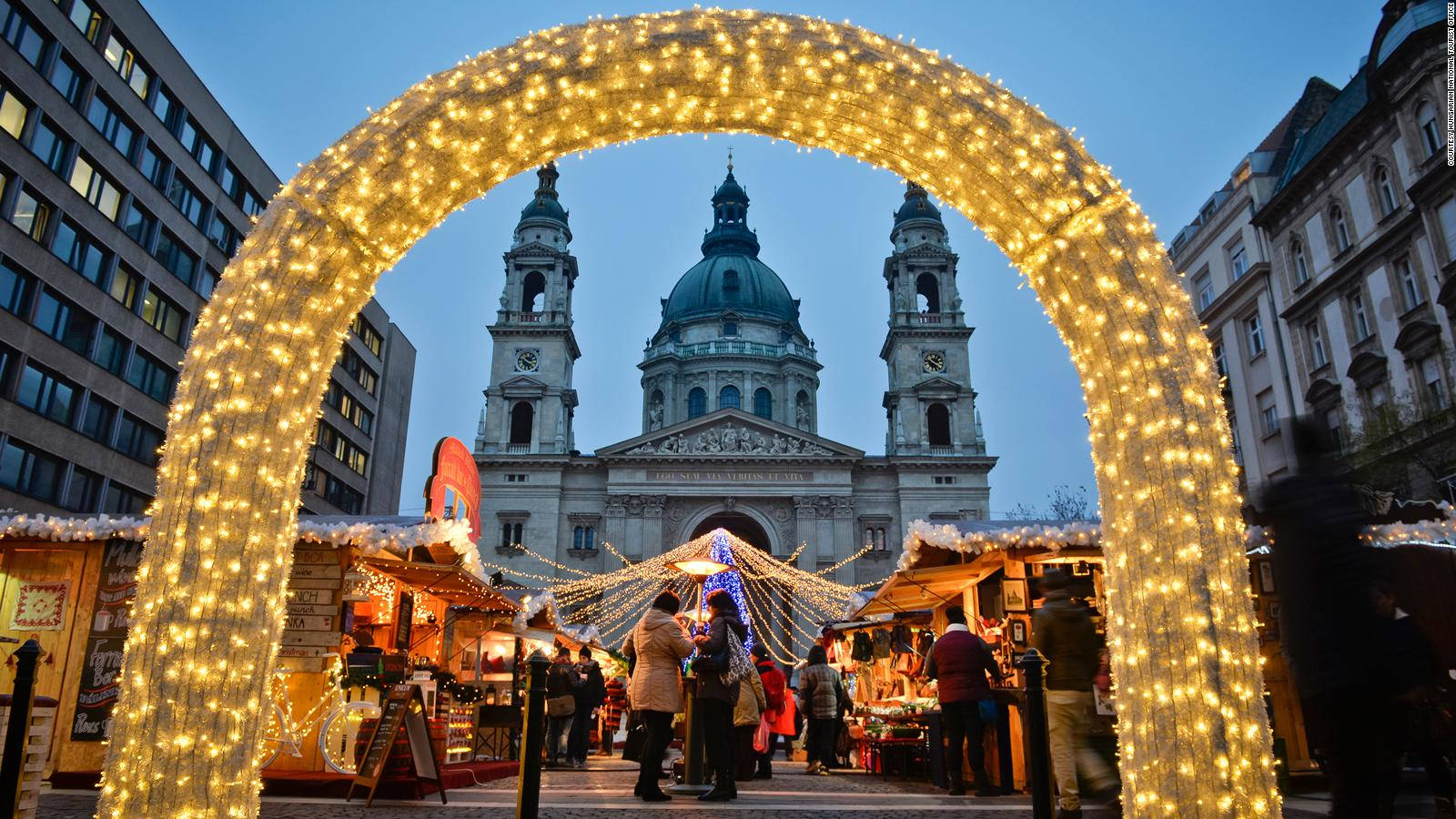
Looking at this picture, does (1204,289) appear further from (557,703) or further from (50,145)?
(50,145)

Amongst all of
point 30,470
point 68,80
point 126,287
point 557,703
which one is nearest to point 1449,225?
point 557,703

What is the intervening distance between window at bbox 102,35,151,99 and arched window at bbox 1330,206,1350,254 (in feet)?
119

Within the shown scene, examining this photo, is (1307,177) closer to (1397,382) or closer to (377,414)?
(1397,382)

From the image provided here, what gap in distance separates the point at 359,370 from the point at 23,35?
2397 centimetres

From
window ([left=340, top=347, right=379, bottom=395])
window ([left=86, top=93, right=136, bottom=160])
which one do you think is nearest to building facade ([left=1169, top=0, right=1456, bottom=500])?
window ([left=86, top=93, right=136, bottom=160])

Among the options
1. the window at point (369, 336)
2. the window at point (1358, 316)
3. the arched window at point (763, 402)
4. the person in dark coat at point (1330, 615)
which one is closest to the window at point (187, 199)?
the window at point (369, 336)

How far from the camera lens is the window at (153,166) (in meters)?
30.4

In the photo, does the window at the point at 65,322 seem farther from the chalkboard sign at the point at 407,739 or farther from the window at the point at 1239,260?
the window at the point at 1239,260

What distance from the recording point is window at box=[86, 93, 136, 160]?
28.1 metres

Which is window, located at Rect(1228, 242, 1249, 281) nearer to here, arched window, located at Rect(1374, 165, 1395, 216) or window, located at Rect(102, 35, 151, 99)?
arched window, located at Rect(1374, 165, 1395, 216)

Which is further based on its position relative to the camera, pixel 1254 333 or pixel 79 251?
pixel 1254 333

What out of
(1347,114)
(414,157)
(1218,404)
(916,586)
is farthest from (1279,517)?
(1347,114)

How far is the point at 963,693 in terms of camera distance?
9.23 m

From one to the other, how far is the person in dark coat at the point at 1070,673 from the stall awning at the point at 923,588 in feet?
17.5
